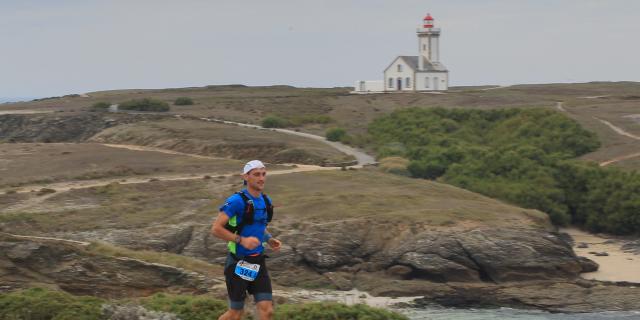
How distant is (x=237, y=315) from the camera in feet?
45.1

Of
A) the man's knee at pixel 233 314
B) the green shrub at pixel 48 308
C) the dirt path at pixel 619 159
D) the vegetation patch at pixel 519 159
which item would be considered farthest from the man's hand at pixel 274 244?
the dirt path at pixel 619 159

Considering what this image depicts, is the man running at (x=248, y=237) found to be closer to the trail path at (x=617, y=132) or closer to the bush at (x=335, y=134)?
the trail path at (x=617, y=132)

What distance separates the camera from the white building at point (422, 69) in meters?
103

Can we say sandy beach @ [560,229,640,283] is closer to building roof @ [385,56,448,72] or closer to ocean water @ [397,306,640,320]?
ocean water @ [397,306,640,320]

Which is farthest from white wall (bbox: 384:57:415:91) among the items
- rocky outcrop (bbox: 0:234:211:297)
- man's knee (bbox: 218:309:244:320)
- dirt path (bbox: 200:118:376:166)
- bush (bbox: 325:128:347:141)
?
man's knee (bbox: 218:309:244:320)

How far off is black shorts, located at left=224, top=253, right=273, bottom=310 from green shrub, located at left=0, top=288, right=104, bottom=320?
339 cm

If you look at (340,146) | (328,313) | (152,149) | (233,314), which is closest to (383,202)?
(152,149)

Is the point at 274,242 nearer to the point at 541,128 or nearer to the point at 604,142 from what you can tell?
the point at 604,142

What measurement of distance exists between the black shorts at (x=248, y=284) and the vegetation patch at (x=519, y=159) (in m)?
41.1

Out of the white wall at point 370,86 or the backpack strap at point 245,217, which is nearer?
the backpack strap at point 245,217

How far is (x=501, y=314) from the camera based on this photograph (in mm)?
34438

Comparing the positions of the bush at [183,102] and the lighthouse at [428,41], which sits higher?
the lighthouse at [428,41]

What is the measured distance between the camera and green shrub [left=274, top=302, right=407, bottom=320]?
16672mm

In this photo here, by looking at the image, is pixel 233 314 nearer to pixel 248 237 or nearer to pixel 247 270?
pixel 247 270
